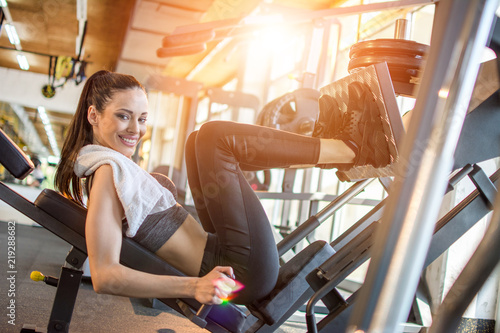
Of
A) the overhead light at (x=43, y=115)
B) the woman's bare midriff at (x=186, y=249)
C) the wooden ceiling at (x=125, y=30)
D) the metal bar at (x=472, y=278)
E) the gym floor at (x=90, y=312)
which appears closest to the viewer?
the metal bar at (x=472, y=278)

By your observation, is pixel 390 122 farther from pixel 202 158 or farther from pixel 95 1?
pixel 95 1

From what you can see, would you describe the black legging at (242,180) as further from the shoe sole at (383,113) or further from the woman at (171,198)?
the shoe sole at (383,113)

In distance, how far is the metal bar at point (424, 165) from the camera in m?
0.37

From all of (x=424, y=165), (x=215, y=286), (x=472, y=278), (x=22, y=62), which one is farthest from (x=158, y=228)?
(x=22, y=62)

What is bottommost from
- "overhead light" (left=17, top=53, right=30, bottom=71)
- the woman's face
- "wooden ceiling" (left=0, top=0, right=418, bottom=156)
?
the woman's face

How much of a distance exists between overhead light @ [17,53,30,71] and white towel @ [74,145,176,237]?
797 cm

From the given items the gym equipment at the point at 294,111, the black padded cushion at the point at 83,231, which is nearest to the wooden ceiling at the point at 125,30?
the gym equipment at the point at 294,111

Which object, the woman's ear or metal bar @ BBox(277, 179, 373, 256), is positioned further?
metal bar @ BBox(277, 179, 373, 256)

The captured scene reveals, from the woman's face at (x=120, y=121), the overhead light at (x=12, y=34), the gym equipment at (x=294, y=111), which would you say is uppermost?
the overhead light at (x=12, y=34)

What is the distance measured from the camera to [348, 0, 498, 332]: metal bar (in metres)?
0.37

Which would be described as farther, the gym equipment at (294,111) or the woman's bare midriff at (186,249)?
the gym equipment at (294,111)

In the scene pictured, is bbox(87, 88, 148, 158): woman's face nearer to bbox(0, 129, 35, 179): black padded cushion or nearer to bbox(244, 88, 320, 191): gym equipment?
bbox(0, 129, 35, 179): black padded cushion

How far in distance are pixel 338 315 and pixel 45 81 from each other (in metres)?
8.68

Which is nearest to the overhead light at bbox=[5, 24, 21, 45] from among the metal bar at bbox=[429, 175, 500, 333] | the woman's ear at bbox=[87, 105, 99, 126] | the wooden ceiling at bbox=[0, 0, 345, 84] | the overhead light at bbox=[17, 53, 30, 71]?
the wooden ceiling at bbox=[0, 0, 345, 84]
